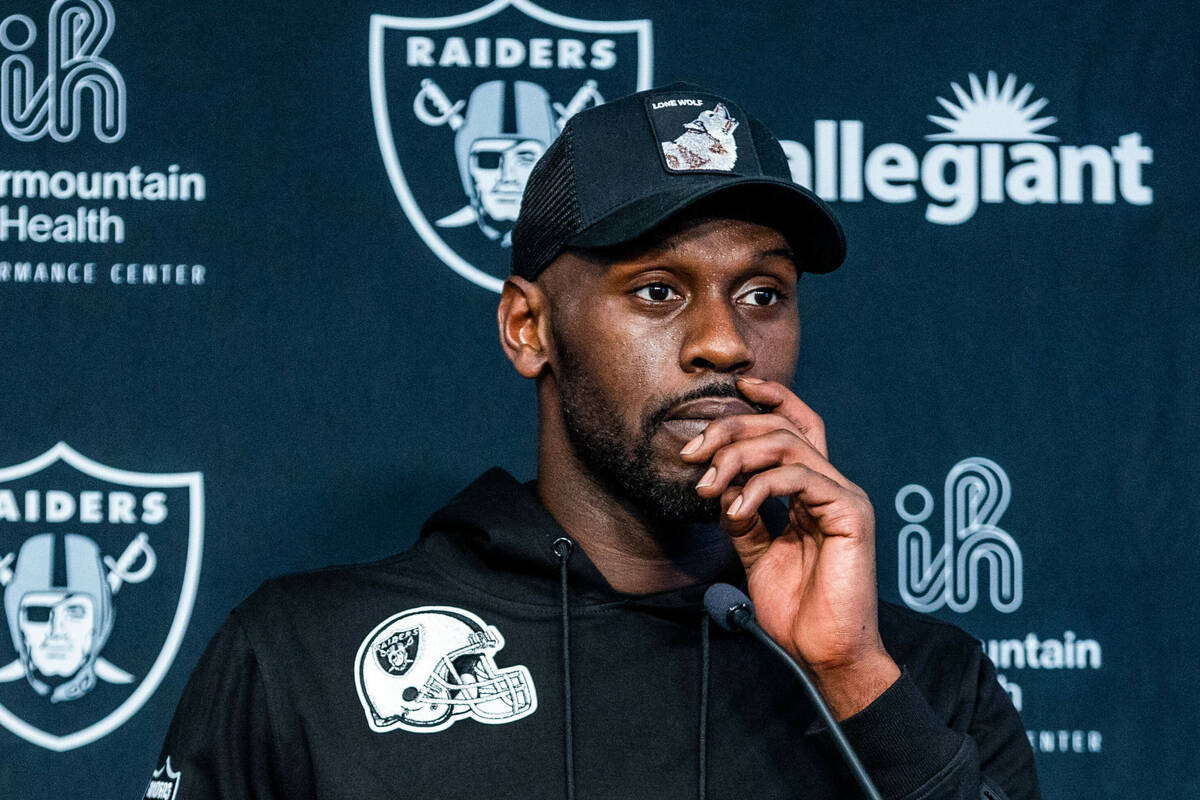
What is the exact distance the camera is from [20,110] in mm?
1531

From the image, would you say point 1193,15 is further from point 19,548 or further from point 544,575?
point 19,548

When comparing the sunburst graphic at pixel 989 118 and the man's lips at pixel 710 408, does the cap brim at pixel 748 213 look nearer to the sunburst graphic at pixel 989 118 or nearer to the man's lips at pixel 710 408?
the man's lips at pixel 710 408

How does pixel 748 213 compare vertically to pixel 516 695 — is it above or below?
above

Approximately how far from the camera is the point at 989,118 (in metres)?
1.58

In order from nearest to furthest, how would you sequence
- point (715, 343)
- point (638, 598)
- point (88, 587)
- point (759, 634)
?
point (759, 634) < point (715, 343) < point (638, 598) < point (88, 587)

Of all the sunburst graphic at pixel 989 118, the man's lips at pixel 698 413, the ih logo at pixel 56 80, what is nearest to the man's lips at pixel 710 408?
the man's lips at pixel 698 413

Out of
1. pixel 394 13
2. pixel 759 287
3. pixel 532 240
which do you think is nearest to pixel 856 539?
pixel 759 287

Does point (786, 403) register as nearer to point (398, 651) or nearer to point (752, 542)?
point (752, 542)

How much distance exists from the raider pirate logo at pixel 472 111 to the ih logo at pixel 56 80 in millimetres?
322

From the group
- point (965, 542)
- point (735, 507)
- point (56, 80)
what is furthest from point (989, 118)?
point (56, 80)

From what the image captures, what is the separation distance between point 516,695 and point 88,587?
0.66 metres

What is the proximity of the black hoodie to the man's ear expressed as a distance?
0.12 metres

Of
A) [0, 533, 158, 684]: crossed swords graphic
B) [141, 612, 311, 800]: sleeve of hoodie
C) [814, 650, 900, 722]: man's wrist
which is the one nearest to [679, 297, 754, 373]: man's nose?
[814, 650, 900, 722]: man's wrist

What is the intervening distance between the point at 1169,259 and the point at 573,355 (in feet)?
2.84
